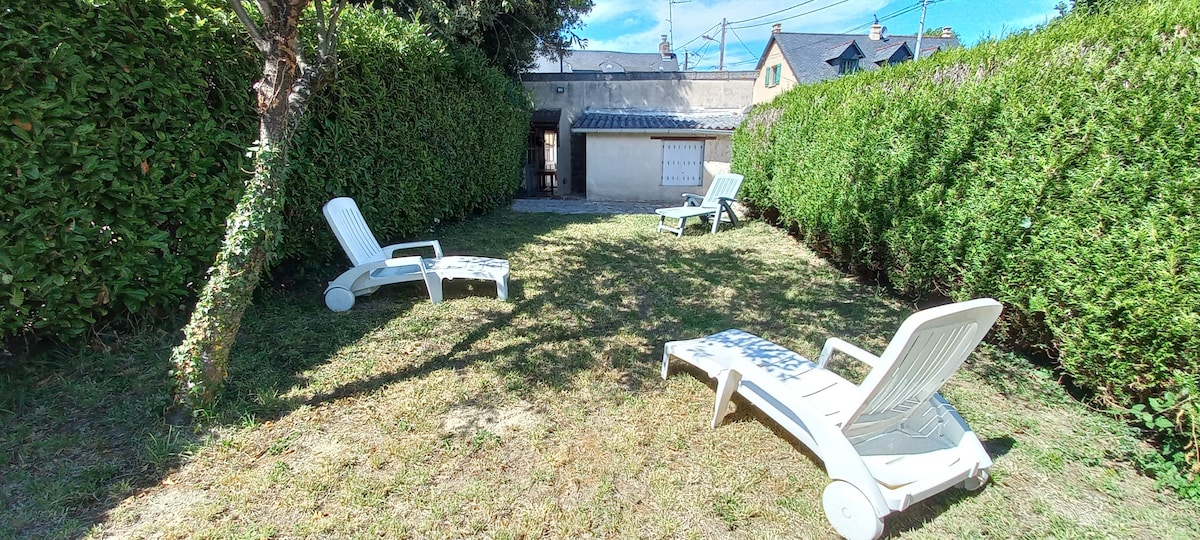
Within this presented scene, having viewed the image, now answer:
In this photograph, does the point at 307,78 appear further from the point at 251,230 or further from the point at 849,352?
the point at 849,352

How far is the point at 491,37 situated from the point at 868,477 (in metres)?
13.9

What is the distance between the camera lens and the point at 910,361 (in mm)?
2215

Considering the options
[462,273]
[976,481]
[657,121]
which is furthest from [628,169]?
[976,481]

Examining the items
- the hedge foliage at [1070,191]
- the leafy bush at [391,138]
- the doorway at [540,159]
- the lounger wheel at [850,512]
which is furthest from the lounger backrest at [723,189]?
the lounger wheel at [850,512]

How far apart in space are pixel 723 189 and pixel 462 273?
250 inches

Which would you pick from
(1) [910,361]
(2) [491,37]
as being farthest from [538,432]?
(2) [491,37]

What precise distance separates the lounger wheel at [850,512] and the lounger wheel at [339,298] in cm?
412

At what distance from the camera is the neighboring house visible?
918 inches

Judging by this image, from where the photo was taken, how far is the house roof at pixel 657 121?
14695mm

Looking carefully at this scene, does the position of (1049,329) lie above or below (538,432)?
above

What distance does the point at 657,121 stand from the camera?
15.4 metres

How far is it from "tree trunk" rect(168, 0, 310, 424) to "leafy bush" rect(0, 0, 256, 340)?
101 cm

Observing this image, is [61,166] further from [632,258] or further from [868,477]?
[632,258]

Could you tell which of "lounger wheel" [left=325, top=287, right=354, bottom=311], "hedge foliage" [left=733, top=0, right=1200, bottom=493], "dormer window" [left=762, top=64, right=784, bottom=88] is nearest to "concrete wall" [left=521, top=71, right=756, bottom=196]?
"dormer window" [left=762, top=64, right=784, bottom=88]
